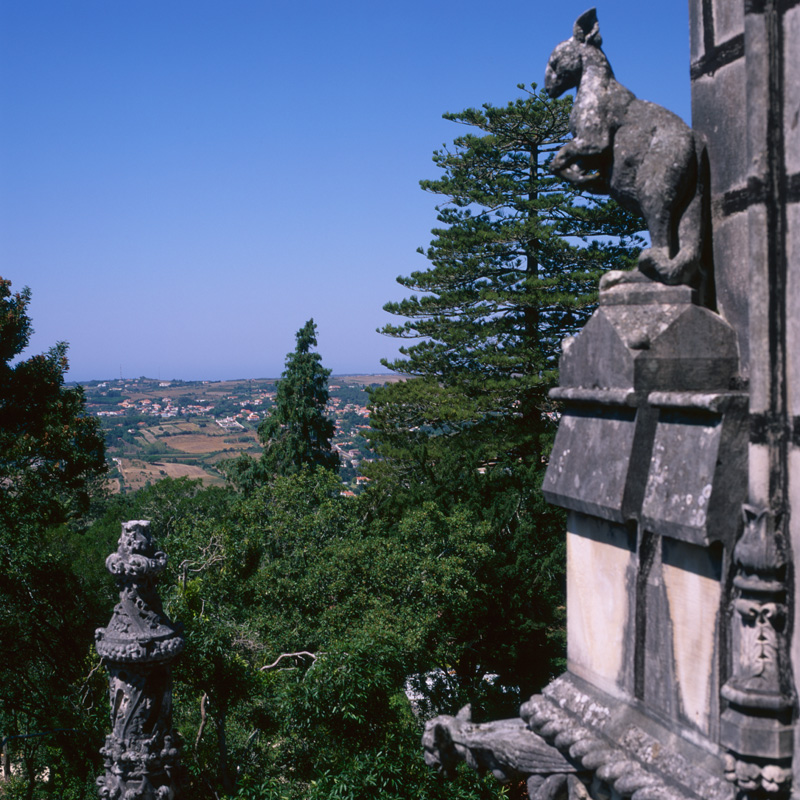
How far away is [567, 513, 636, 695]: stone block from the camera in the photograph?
9.53ft

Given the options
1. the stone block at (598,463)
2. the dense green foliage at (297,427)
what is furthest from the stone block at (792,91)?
the dense green foliage at (297,427)

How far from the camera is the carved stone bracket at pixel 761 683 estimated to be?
234 centimetres

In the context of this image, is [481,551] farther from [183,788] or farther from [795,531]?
[795,531]

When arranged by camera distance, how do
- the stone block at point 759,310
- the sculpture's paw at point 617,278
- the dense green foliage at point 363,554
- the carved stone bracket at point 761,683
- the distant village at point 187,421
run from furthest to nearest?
1. the distant village at point 187,421
2. the dense green foliage at point 363,554
3. the sculpture's paw at point 617,278
4. the stone block at point 759,310
5. the carved stone bracket at point 761,683

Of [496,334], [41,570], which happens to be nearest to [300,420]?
[496,334]

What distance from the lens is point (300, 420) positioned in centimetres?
2838

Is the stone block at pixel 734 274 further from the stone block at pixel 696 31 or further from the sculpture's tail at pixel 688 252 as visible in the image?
the stone block at pixel 696 31

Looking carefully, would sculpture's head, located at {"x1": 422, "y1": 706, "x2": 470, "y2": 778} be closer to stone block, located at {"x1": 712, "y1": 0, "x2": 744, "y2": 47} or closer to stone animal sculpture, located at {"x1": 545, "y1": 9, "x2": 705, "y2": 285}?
stone animal sculpture, located at {"x1": 545, "y1": 9, "x2": 705, "y2": 285}

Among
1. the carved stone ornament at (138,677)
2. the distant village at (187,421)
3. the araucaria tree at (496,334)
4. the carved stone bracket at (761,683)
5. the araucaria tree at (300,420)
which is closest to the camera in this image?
the carved stone bracket at (761,683)

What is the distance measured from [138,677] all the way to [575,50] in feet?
19.3

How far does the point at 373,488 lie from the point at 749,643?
740 inches

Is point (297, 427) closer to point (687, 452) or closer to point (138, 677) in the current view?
point (138, 677)

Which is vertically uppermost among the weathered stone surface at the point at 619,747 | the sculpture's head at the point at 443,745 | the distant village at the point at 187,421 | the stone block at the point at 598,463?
the stone block at the point at 598,463

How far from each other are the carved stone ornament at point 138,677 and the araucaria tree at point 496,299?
14500 mm
